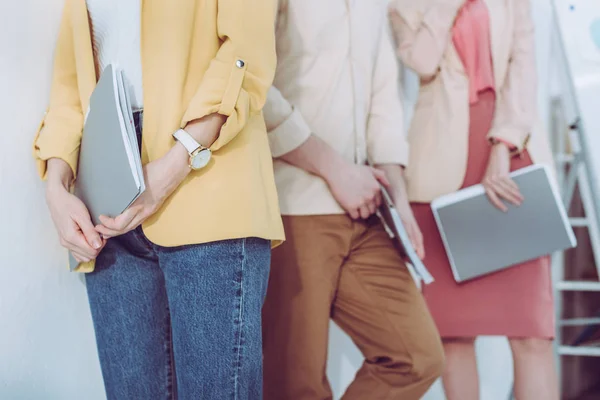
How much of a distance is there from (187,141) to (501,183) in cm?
77

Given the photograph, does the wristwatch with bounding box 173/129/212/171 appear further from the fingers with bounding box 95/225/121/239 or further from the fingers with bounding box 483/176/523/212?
the fingers with bounding box 483/176/523/212

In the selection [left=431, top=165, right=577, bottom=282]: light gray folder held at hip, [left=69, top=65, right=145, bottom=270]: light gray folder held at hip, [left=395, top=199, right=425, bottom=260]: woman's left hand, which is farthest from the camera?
[left=431, top=165, right=577, bottom=282]: light gray folder held at hip

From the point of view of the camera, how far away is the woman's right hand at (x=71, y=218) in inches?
28.7

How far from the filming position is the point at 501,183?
1.20 meters

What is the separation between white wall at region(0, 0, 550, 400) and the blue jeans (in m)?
0.13

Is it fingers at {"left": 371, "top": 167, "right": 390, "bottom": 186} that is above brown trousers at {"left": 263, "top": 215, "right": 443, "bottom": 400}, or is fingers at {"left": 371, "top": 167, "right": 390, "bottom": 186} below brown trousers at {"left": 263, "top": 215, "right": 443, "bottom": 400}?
above

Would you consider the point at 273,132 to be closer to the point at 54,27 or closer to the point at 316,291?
the point at 316,291

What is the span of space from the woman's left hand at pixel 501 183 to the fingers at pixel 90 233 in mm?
830

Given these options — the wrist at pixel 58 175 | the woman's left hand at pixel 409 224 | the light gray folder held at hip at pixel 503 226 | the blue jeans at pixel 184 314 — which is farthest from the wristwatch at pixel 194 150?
the light gray folder held at hip at pixel 503 226

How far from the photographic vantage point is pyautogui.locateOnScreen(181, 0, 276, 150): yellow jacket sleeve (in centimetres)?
68

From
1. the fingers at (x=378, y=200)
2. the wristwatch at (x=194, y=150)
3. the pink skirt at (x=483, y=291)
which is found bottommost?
the pink skirt at (x=483, y=291)

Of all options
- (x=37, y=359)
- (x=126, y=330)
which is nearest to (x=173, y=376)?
(x=126, y=330)

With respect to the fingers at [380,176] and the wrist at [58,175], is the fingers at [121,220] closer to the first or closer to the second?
the wrist at [58,175]

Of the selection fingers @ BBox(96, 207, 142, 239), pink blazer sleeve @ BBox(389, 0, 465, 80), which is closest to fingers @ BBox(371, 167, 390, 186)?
pink blazer sleeve @ BBox(389, 0, 465, 80)
